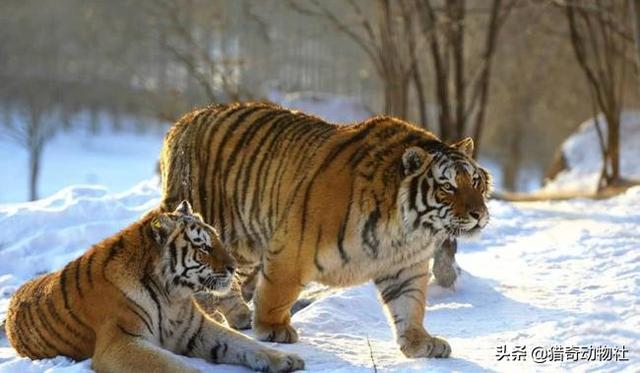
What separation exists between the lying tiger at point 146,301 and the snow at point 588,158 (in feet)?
42.8

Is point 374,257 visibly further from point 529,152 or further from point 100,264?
point 529,152

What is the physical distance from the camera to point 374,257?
13.9 feet

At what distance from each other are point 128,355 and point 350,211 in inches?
49.2

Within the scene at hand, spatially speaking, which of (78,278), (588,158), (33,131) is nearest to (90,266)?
(78,278)

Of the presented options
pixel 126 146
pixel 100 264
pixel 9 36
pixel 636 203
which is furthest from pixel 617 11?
pixel 126 146

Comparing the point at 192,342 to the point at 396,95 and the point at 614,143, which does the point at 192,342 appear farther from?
the point at 614,143

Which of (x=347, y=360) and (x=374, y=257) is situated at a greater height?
(x=374, y=257)

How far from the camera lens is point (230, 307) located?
15.9ft

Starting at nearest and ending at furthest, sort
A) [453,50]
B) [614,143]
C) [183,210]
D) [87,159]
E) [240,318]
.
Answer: [183,210], [240,318], [453,50], [614,143], [87,159]

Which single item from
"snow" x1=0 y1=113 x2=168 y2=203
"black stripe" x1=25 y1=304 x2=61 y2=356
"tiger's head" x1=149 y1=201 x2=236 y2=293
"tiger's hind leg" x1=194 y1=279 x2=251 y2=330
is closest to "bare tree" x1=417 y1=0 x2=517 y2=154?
"tiger's hind leg" x1=194 y1=279 x2=251 y2=330

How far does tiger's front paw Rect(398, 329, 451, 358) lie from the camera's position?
4160mm

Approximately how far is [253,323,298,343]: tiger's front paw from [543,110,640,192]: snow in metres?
12.5

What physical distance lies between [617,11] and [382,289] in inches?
458

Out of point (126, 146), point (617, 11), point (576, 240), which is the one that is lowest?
point (126, 146)
